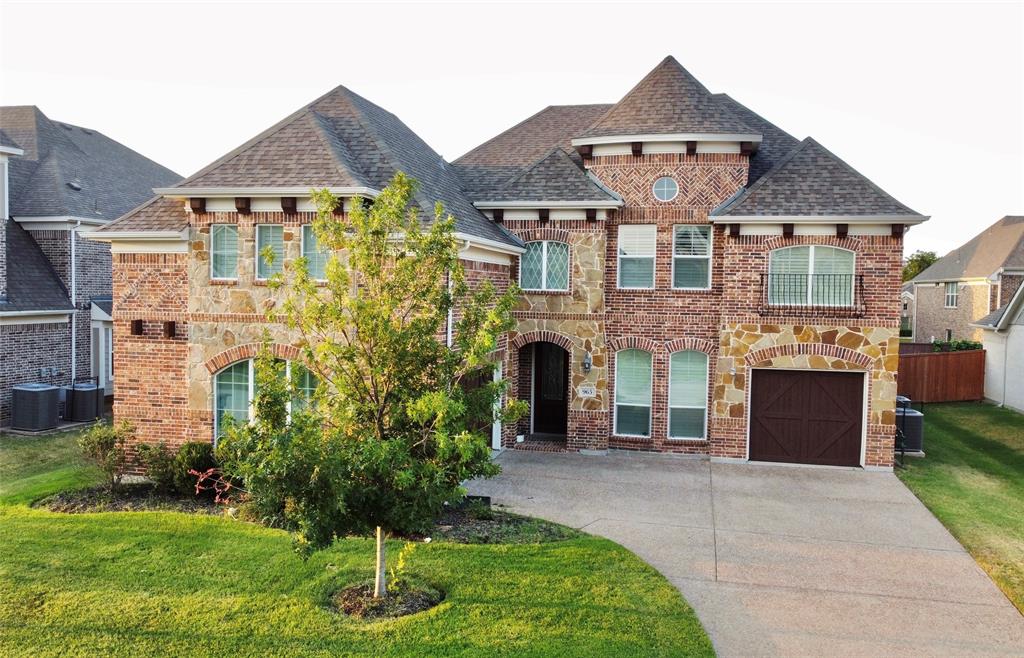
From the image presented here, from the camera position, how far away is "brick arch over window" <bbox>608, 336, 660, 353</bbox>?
16.1 m

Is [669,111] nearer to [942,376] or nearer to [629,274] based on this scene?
[629,274]

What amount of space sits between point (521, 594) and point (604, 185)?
10.4m

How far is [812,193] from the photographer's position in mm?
15094

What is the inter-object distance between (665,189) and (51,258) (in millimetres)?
16611

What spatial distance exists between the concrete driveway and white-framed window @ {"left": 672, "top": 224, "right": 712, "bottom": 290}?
384 cm

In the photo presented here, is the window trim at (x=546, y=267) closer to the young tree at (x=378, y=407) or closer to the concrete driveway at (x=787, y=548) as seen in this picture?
the concrete driveway at (x=787, y=548)

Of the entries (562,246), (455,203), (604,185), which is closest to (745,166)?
(604,185)

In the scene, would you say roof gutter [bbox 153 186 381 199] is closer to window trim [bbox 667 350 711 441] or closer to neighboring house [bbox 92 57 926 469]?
neighboring house [bbox 92 57 926 469]

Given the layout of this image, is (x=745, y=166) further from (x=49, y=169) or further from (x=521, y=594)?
(x=49, y=169)

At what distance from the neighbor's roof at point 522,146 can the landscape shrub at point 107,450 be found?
8.79 meters

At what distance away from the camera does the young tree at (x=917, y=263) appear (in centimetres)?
7006

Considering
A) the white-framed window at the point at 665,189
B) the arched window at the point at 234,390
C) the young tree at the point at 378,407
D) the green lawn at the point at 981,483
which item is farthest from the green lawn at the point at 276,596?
the white-framed window at the point at 665,189

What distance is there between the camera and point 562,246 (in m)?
16.3

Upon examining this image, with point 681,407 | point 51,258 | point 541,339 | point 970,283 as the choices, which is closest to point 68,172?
point 51,258
